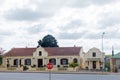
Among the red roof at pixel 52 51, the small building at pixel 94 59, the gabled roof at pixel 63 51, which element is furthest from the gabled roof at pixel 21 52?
the small building at pixel 94 59

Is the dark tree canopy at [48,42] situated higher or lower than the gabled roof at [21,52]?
higher

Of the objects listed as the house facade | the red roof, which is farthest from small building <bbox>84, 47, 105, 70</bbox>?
the red roof

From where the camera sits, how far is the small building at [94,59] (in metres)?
83.4

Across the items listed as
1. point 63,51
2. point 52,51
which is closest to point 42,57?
point 52,51

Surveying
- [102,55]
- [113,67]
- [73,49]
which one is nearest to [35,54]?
[73,49]

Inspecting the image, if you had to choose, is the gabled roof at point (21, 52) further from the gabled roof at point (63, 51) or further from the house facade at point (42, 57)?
the gabled roof at point (63, 51)

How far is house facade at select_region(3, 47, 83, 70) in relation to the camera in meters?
85.5

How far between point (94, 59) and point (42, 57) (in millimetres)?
12607

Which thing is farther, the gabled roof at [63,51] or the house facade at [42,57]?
the gabled roof at [63,51]

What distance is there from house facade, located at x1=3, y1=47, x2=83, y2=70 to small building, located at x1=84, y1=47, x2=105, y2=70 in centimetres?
180

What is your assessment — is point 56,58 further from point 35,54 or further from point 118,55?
point 118,55

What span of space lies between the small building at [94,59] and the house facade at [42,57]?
1.80m

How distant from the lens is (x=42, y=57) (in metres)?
88.7

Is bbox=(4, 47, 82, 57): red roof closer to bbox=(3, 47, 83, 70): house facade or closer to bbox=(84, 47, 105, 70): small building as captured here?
bbox=(3, 47, 83, 70): house facade
